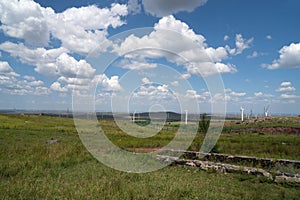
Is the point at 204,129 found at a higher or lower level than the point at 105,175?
higher

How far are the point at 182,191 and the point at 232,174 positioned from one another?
441cm

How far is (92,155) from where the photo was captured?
14.7 metres

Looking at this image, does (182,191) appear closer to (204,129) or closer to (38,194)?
(38,194)

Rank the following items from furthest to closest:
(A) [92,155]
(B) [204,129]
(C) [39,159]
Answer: (B) [204,129] < (A) [92,155] < (C) [39,159]

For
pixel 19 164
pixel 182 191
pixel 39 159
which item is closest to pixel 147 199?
pixel 182 191

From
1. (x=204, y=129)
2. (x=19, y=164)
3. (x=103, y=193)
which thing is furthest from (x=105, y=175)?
(x=204, y=129)

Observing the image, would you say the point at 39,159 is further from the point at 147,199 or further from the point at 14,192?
the point at 147,199

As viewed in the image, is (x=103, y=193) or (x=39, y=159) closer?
(x=103, y=193)

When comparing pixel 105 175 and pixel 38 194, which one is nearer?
pixel 38 194

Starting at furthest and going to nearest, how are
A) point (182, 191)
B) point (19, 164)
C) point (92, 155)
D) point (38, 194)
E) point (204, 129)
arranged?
point (204, 129)
point (92, 155)
point (19, 164)
point (182, 191)
point (38, 194)

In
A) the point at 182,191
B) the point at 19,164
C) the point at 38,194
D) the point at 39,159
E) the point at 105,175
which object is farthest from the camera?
the point at 39,159

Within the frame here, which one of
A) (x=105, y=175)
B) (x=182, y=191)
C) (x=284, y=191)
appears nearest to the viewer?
(x=182, y=191)

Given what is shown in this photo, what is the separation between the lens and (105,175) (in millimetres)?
10031

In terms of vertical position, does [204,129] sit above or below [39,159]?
above
